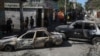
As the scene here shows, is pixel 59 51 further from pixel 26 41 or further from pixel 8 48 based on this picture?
pixel 8 48

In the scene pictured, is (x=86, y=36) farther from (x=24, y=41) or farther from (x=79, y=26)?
(x=24, y=41)

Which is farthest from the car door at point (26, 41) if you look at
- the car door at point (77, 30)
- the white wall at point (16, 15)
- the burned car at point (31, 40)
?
the white wall at point (16, 15)

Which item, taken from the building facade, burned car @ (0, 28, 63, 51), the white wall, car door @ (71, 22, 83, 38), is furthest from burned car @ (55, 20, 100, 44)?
the white wall

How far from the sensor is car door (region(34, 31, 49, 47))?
69.2ft

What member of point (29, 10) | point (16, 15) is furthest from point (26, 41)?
point (16, 15)

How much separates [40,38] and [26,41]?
3.23 ft

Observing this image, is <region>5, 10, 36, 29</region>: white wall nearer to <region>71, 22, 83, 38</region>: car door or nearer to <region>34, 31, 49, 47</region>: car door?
<region>71, 22, 83, 38</region>: car door

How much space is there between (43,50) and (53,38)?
1.58 m

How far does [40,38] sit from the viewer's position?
69.7 ft

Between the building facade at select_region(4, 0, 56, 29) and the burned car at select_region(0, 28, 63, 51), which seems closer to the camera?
the burned car at select_region(0, 28, 63, 51)

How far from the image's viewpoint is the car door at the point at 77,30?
24.6 m

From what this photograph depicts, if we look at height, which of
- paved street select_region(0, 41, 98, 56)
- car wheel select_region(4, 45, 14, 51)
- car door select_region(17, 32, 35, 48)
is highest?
car door select_region(17, 32, 35, 48)

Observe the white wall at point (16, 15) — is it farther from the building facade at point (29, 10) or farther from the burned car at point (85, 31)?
the burned car at point (85, 31)

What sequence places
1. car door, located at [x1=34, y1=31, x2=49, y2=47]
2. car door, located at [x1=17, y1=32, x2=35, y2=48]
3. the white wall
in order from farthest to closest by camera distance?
the white wall
car door, located at [x1=34, y1=31, x2=49, y2=47]
car door, located at [x1=17, y1=32, x2=35, y2=48]
